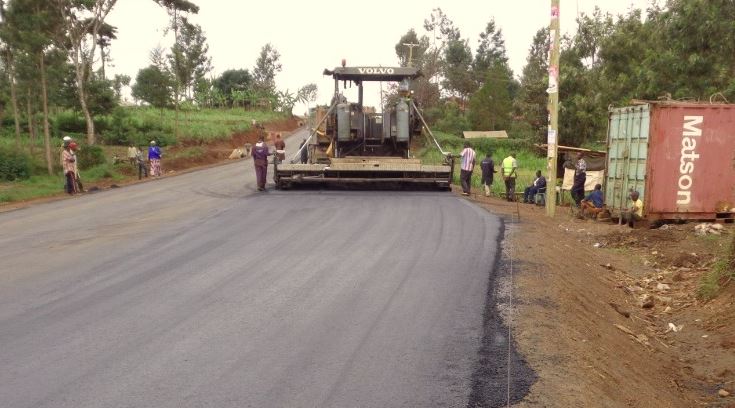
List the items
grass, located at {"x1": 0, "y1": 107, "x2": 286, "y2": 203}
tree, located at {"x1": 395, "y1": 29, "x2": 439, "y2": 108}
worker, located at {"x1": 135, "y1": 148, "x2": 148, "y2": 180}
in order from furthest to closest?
1. tree, located at {"x1": 395, "y1": 29, "x2": 439, "y2": 108}
2. worker, located at {"x1": 135, "y1": 148, "x2": 148, "y2": 180}
3. grass, located at {"x1": 0, "y1": 107, "x2": 286, "y2": 203}

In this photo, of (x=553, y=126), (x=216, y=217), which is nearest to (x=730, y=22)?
(x=553, y=126)

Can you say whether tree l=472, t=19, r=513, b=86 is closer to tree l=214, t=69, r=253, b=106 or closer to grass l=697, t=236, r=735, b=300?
tree l=214, t=69, r=253, b=106

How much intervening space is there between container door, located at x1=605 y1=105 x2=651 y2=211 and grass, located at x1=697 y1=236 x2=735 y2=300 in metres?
5.68

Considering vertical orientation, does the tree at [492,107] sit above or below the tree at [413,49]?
below

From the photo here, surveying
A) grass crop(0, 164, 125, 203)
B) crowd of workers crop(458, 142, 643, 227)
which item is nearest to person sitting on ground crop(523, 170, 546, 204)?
crowd of workers crop(458, 142, 643, 227)

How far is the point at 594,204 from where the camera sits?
16.1 m

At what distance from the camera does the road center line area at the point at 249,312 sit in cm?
482

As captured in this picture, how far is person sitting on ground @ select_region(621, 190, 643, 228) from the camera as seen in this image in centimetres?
1430

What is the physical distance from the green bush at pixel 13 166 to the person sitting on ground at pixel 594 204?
1939cm

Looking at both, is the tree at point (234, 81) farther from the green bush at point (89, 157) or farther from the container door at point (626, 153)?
the container door at point (626, 153)

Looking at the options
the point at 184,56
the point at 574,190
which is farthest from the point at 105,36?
the point at 574,190

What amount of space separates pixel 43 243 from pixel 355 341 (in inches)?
282

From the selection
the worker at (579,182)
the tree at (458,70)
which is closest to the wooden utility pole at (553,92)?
the worker at (579,182)

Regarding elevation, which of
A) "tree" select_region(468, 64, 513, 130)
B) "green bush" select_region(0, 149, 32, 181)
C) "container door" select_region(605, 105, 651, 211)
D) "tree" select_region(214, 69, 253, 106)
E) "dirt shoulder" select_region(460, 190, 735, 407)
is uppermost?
"tree" select_region(214, 69, 253, 106)
